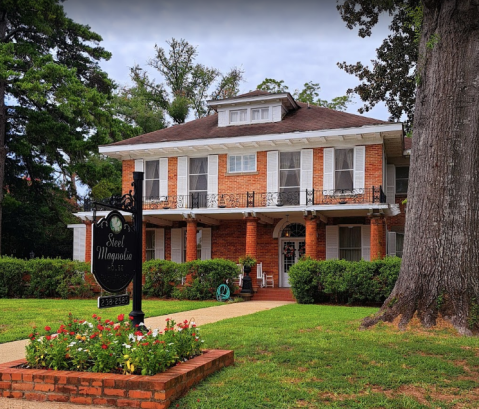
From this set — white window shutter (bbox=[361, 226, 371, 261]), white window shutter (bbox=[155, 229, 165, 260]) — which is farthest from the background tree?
white window shutter (bbox=[155, 229, 165, 260])

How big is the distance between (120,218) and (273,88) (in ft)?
103

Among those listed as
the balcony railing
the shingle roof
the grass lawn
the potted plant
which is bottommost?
the grass lawn

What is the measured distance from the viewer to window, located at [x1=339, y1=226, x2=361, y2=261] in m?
23.5

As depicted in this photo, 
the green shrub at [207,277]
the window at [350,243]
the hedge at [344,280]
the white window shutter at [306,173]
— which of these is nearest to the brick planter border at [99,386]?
the hedge at [344,280]

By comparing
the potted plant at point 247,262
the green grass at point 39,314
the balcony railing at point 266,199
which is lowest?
the green grass at point 39,314

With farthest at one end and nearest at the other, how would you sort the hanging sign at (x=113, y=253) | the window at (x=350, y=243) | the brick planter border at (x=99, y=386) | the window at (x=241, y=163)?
the window at (x=241, y=163) → the window at (x=350, y=243) → the hanging sign at (x=113, y=253) → the brick planter border at (x=99, y=386)

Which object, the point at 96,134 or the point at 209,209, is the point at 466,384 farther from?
the point at 96,134

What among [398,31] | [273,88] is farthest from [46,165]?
[398,31]

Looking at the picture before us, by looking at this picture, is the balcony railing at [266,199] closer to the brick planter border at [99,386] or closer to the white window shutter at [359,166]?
the white window shutter at [359,166]

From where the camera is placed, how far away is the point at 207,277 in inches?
806

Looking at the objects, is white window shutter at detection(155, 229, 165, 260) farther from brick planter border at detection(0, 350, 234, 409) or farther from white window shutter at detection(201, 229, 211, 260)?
brick planter border at detection(0, 350, 234, 409)

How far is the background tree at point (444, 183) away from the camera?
9742mm

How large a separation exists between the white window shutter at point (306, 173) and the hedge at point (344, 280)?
459 cm

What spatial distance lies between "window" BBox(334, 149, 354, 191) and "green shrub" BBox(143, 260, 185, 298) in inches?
277
